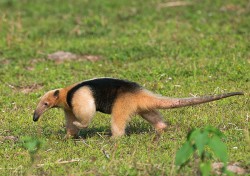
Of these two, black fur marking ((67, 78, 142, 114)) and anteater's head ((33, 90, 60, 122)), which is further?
anteater's head ((33, 90, 60, 122))

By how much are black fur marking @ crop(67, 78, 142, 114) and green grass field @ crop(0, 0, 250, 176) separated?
36cm

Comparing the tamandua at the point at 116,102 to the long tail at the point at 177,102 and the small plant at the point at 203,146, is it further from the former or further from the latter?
the small plant at the point at 203,146

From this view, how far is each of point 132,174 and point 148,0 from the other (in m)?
9.99

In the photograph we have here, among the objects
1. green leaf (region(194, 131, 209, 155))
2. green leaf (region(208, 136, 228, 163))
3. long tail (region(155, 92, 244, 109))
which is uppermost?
green leaf (region(194, 131, 209, 155))

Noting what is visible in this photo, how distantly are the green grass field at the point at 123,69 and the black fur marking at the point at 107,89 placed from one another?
357 mm

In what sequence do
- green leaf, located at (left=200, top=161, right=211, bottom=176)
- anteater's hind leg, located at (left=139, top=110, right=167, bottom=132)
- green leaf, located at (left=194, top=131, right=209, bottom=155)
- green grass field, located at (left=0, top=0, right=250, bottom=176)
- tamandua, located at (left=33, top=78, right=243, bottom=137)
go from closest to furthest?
1. green leaf, located at (left=194, top=131, right=209, bottom=155)
2. green leaf, located at (left=200, top=161, right=211, bottom=176)
3. green grass field, located at (left=0, top=0, right=250, bottom=176)
4. tamandua, located at (left=33, top=78, right=243, bottom=137)
5. anteater's hind leg, located at (left=139, top=110, right=167, bottom=132)

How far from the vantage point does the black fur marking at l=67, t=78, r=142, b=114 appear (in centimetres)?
880

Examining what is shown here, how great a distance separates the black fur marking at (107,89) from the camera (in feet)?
28.9

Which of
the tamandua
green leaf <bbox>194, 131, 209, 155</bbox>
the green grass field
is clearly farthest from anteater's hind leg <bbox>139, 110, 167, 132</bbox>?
green leaf <bbox>194, 131, 209, 155</bbox>

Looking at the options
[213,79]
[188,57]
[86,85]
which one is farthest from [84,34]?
[86,85]

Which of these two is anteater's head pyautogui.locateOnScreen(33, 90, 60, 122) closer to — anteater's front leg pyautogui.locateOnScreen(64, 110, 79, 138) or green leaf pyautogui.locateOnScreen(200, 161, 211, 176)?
anteater's front leg pyautogui.locateOnScreen(64, 110, 79, 138)

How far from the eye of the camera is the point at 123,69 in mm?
12242

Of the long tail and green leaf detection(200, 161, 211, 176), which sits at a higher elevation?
green leaf detection(200, 161, 211, 176)

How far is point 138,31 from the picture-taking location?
47.0 feet
